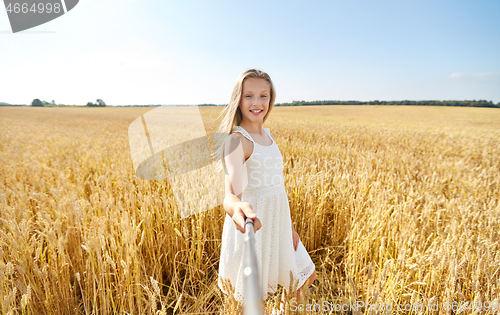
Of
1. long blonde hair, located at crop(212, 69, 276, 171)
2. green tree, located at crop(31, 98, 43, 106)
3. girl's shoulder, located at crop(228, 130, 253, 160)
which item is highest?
green tree, located at crop(31, 98, 43, 106)

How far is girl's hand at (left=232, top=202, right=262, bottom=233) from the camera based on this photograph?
699 mm

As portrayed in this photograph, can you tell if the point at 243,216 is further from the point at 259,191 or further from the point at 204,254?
the point at 204,254

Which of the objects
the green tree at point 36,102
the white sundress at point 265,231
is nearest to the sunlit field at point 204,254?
the white sundress at point 265,231

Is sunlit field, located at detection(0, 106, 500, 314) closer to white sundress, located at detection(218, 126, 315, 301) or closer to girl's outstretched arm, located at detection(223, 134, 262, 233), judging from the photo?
white sundress, located at detection(218, 126, 315, 301)

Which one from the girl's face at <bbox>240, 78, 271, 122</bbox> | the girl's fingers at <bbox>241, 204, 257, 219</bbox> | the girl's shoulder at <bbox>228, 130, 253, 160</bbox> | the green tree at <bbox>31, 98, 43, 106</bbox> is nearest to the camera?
the girl's fingers at <bbox>241, 204, 257, 219</bbox>

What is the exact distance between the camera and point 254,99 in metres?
1.30

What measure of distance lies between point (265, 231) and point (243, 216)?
26.1 inches

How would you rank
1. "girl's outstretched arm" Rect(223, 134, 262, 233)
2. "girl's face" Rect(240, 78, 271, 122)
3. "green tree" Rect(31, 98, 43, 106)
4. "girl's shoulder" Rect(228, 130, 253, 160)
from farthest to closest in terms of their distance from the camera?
"green tree" Rect(31, 98, 43, 106)
"girl's face" Rect(240, 78, 271, 122)
"girl's shoulder" Rect(228, 130, 253, 160)
"girl's outstretched arm" Rect(223, 134, 262, 233)

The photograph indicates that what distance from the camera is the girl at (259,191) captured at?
4.28ft

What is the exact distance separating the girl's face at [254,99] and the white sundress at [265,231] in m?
0.10

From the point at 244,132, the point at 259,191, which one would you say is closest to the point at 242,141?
the point at 244,132

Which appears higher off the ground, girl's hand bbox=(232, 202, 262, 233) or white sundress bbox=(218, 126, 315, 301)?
girl's hand bbox=(232, 202, 262, 233)

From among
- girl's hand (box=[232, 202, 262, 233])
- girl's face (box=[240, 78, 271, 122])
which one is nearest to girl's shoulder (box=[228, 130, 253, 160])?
girl's face (box=[240, 78, 271, 122])

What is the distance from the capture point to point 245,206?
769 mm
